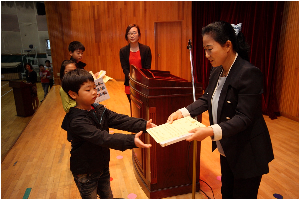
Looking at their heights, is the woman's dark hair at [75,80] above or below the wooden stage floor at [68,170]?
above

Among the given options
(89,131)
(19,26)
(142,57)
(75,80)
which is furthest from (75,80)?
(19,26)

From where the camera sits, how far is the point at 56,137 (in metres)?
3.41

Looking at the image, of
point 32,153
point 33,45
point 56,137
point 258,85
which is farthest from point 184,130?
point 33,45

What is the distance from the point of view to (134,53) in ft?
9.16

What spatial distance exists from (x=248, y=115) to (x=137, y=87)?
1.04 metres

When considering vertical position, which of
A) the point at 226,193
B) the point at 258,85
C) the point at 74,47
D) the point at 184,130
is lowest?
the point at 226,193

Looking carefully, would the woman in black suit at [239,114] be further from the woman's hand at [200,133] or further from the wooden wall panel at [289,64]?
the wooden wall panel at [289,64]

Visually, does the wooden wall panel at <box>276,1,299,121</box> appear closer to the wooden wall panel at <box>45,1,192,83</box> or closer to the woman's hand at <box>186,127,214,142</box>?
the wooden wall panel at <box>45,1,192,83</box>

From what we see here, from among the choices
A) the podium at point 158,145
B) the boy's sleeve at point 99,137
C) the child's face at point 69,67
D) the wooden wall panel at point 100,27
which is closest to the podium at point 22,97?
the wooden wall panel at point 100,27

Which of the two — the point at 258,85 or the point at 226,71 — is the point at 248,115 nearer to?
the point at 258,85

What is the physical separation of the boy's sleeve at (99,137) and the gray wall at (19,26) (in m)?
10.8

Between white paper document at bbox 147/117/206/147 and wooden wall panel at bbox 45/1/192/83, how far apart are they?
19.4 ft

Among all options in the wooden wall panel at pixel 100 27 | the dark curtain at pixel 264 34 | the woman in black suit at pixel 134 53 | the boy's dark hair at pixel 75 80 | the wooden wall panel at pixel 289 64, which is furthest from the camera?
the wooden wall panel at pixel 100 27

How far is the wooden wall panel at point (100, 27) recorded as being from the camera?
7.11 metres
